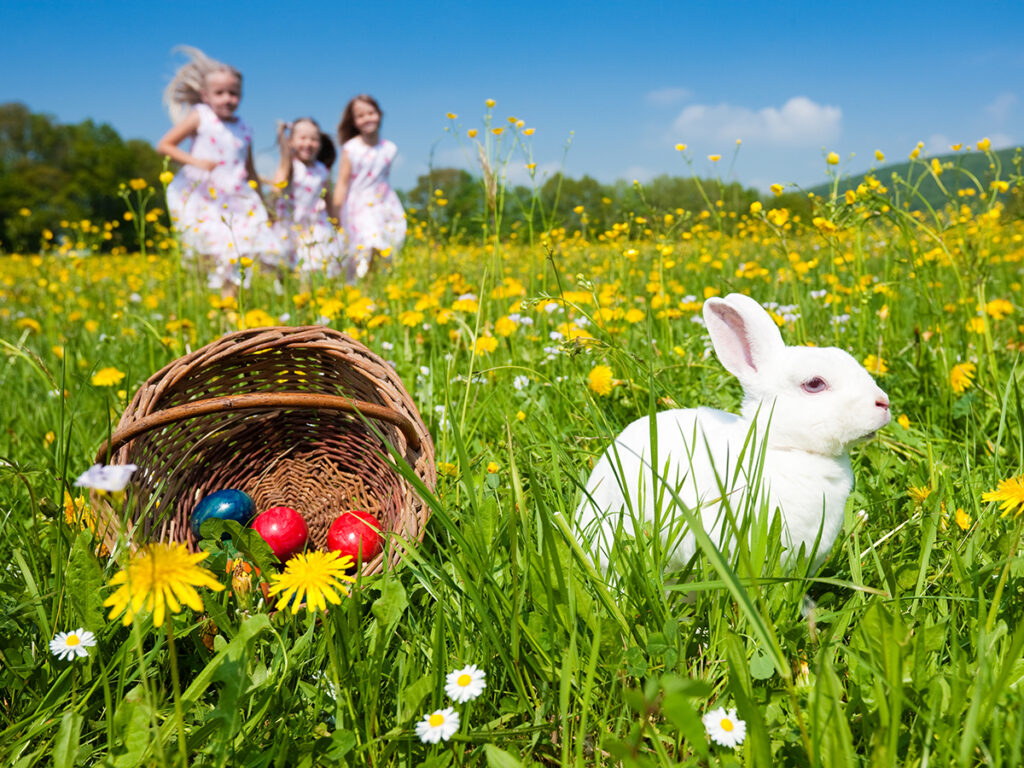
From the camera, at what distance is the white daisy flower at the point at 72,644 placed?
1064 mm

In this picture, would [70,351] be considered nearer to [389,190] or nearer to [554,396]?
[554,396]

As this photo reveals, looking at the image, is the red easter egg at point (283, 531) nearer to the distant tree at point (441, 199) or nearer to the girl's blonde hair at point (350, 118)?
the distant tree at point (441, 199)

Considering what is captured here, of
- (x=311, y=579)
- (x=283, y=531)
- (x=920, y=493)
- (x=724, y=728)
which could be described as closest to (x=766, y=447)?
(x=920, y=493)

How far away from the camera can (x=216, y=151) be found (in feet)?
19.8

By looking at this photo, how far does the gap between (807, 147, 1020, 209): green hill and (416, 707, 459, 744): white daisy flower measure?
6.32 ft

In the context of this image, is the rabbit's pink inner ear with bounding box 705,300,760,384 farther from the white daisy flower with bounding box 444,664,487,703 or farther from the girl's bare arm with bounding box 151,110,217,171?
the girl's bare arm with bounding box 151,110,217,171

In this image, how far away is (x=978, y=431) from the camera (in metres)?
1.93

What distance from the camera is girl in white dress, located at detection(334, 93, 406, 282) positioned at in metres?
7.14

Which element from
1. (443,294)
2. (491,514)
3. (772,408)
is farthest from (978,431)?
(443,294)

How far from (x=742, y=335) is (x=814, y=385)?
172 mm

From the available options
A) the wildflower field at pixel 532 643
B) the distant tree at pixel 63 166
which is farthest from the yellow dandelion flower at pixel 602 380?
the distant tree at pixel 63 166

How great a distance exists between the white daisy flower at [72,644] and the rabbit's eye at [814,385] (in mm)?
1264

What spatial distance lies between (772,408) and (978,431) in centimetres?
108

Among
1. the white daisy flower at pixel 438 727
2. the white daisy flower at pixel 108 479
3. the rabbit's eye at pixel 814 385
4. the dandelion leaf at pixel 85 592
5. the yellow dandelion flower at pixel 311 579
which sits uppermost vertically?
the white daisy flower at pixel 108 479
